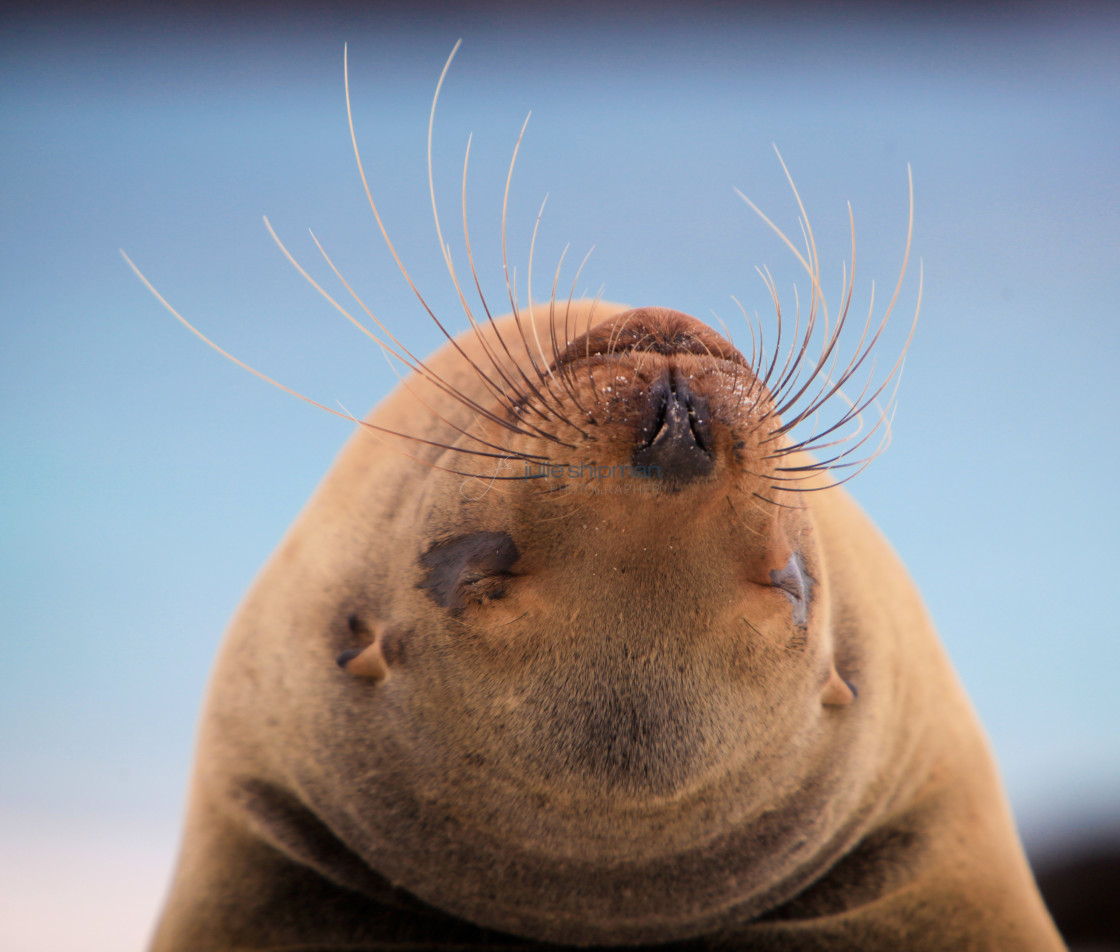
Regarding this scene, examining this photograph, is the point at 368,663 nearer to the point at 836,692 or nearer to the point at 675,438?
the point at 675,438

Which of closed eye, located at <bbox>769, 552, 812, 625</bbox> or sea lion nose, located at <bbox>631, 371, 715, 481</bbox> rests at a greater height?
sea lion nose, located at <bbox>631, 371, 715, 481</bbox>

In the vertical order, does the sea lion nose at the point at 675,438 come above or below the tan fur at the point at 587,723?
above

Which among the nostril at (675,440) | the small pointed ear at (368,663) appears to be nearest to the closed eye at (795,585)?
the nostril at (675,440)

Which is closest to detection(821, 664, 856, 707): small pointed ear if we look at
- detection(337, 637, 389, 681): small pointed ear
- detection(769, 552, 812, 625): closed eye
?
detection(769, 552, 812, 625): closed eye

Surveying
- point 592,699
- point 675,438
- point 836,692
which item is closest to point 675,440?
point 675,438

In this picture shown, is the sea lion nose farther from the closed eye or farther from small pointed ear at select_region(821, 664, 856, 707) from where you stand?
small pointed ear at select_region(821, 664, 856, 707)

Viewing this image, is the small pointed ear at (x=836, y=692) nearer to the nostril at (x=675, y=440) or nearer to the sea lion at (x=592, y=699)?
the sea lion at (x=592, y=699)

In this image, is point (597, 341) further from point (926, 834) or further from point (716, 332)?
point (926, 834)

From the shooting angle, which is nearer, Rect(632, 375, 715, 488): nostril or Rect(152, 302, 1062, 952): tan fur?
Rect(632, 375, 715, 488): nostril

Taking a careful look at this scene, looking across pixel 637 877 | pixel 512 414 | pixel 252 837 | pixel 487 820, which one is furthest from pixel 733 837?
pixel 252 837
